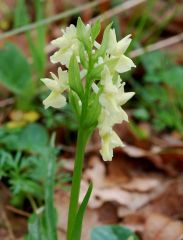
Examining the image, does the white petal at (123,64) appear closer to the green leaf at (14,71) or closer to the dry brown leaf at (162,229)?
the dry brown leaf at (162,229)

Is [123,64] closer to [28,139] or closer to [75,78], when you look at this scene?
[75,78]

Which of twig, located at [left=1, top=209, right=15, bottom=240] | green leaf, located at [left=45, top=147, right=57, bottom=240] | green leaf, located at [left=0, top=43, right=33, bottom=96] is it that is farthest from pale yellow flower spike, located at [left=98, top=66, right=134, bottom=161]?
green leaf, located at [left=0, top=43, right=33, bottom=96]

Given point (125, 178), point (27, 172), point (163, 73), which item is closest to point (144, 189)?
point (125, 178)

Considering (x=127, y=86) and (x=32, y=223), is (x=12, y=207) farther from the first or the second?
(x=127, y=86)

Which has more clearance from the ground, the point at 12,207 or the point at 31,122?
the point at 31,122

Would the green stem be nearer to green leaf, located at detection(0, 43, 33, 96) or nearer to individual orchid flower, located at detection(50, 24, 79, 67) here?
individual orchid flower, located at detection(50, 24, 79, 67)

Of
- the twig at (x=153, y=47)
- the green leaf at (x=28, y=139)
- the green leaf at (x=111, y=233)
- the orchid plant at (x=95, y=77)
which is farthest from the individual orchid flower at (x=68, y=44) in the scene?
the twig at (x=153, y=47)

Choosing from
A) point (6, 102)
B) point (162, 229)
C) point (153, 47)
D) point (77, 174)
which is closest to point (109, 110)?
point (77, 174)

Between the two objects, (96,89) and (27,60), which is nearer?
(96,89)
